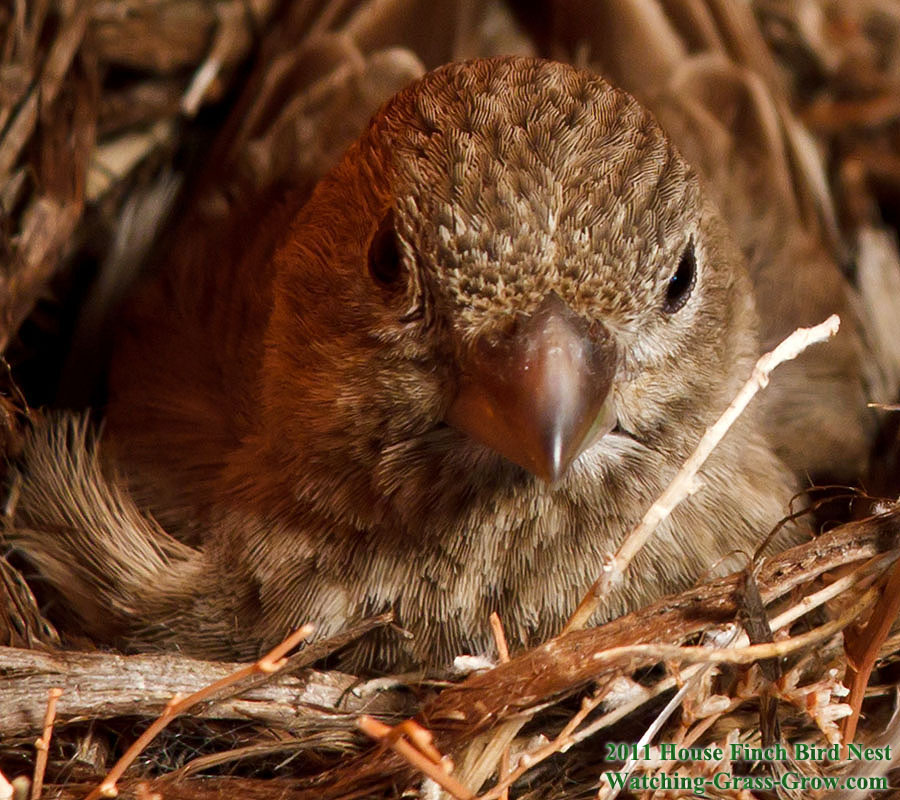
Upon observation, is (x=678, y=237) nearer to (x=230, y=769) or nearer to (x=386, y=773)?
(x=386, y=773)

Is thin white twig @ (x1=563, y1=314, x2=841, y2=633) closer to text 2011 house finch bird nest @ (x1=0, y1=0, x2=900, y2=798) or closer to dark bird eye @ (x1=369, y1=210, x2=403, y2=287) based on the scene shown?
text 2011 house finch bird nest @ (x1=0, y1=0, x2=900, y2=798)

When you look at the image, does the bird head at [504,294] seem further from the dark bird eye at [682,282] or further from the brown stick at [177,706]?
the brown stick at [177,706]

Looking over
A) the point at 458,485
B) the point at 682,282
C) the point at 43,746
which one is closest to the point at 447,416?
the point at 458,485

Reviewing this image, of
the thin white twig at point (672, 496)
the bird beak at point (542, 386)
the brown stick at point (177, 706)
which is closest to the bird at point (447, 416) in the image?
the bird beak at point (542, 386)

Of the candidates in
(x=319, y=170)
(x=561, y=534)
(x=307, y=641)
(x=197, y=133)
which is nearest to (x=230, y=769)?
(x=307, y=641)

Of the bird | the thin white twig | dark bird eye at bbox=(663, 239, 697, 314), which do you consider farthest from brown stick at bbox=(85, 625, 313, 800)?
dark bird eye at bbox=(663, 239, 697, 314)

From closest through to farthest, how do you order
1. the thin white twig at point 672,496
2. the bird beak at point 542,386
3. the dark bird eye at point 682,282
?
the bird beak at point 542,386
the thin white twig at point 672,496
the dark bird eye at point 682,282

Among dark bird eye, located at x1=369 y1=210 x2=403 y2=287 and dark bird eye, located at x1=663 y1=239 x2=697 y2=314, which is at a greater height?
dark bird eye, located at x1=369 y1=210 x2=403 y2=287
